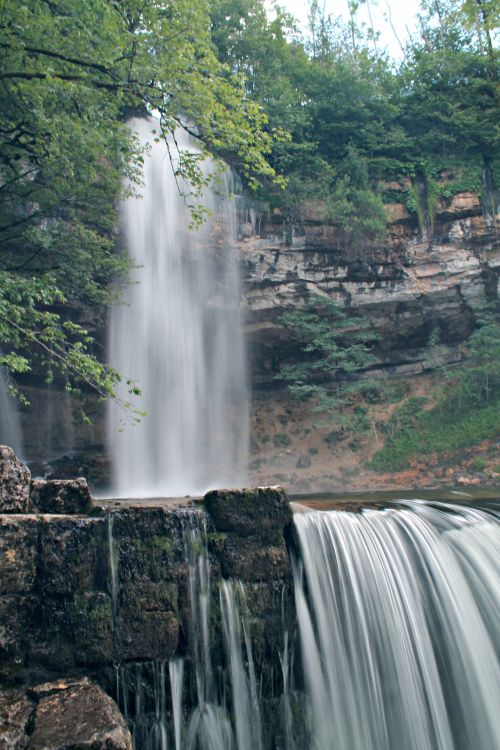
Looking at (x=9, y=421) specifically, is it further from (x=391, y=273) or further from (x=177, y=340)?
(x=391, y=273)

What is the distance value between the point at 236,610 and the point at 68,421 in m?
11.5

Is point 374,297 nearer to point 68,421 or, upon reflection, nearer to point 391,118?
point 391,118

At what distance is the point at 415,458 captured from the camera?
1527 cm

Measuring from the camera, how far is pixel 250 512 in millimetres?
5633

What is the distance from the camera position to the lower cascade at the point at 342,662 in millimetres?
4934

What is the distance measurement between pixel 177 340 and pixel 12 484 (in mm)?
11800

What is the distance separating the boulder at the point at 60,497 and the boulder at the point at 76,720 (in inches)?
58.0

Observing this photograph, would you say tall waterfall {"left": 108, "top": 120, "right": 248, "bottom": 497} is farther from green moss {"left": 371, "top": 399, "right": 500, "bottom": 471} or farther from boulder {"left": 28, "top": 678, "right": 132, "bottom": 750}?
boulder {"left": 28, "top": 678, "right": 132, "bottom": 750}

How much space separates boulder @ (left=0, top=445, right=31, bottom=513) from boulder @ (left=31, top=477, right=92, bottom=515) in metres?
0.25

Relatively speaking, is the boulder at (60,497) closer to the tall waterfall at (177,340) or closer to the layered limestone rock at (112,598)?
the layered limestone rock at (112,598)

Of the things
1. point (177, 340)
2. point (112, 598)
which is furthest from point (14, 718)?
point (177, 340)

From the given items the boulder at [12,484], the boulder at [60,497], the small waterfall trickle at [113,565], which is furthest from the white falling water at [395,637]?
the boulder at [12,484]

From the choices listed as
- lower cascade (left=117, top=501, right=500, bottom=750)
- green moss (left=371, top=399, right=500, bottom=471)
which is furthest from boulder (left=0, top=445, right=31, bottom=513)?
green moss (left=371, top=399, right=500, bottom=471)

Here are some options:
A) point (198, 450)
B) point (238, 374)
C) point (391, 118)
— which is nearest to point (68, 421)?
point (198, 450)
